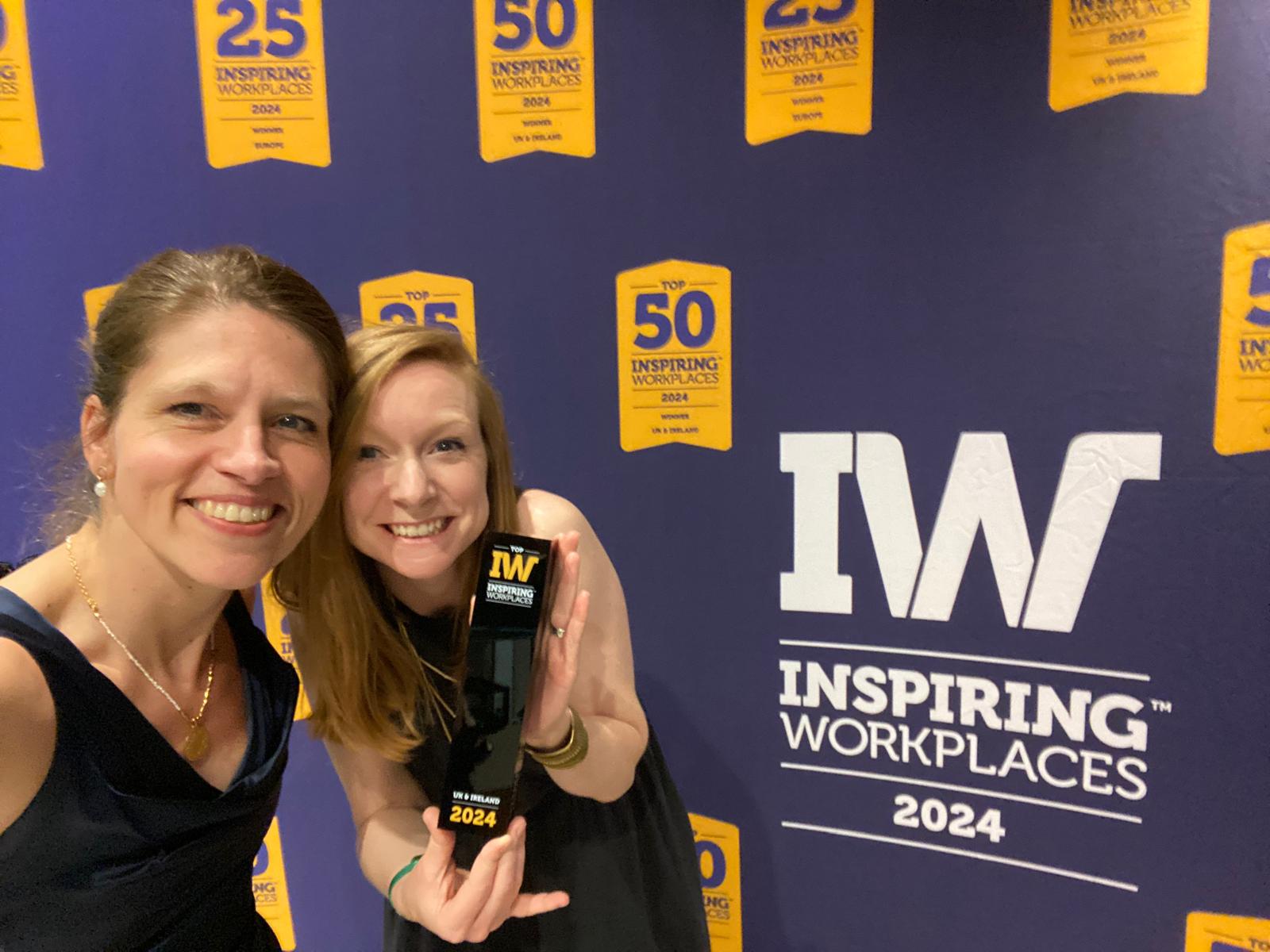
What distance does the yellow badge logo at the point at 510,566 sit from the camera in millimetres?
987

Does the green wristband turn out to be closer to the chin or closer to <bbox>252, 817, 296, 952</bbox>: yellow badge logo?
the chin

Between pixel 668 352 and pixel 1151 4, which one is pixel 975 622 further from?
pixel 1151 4

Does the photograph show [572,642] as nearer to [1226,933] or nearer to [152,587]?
[152,587]

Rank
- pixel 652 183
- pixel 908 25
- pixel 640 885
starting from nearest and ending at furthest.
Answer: pixel 640 885, pixel 908 25, pixel 652 183

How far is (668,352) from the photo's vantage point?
5.38 feet

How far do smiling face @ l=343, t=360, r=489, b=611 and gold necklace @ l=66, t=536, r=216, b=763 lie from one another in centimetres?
26

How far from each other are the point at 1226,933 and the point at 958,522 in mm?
910

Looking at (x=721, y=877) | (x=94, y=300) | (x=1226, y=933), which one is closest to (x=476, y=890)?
(x=721, y=877)

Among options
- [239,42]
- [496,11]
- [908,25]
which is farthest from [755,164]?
[239,42]

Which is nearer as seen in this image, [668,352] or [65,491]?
[65,491]

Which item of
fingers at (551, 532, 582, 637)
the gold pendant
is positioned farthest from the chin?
fingers at (551, 532, 582, 637)

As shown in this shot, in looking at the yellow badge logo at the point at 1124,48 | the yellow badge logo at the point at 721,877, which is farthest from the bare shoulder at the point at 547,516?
the yellow badge logo at the point at 1124,48

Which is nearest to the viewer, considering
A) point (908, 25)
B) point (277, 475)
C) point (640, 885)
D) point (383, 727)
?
point (277, 475)

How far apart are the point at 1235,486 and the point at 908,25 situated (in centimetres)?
101
